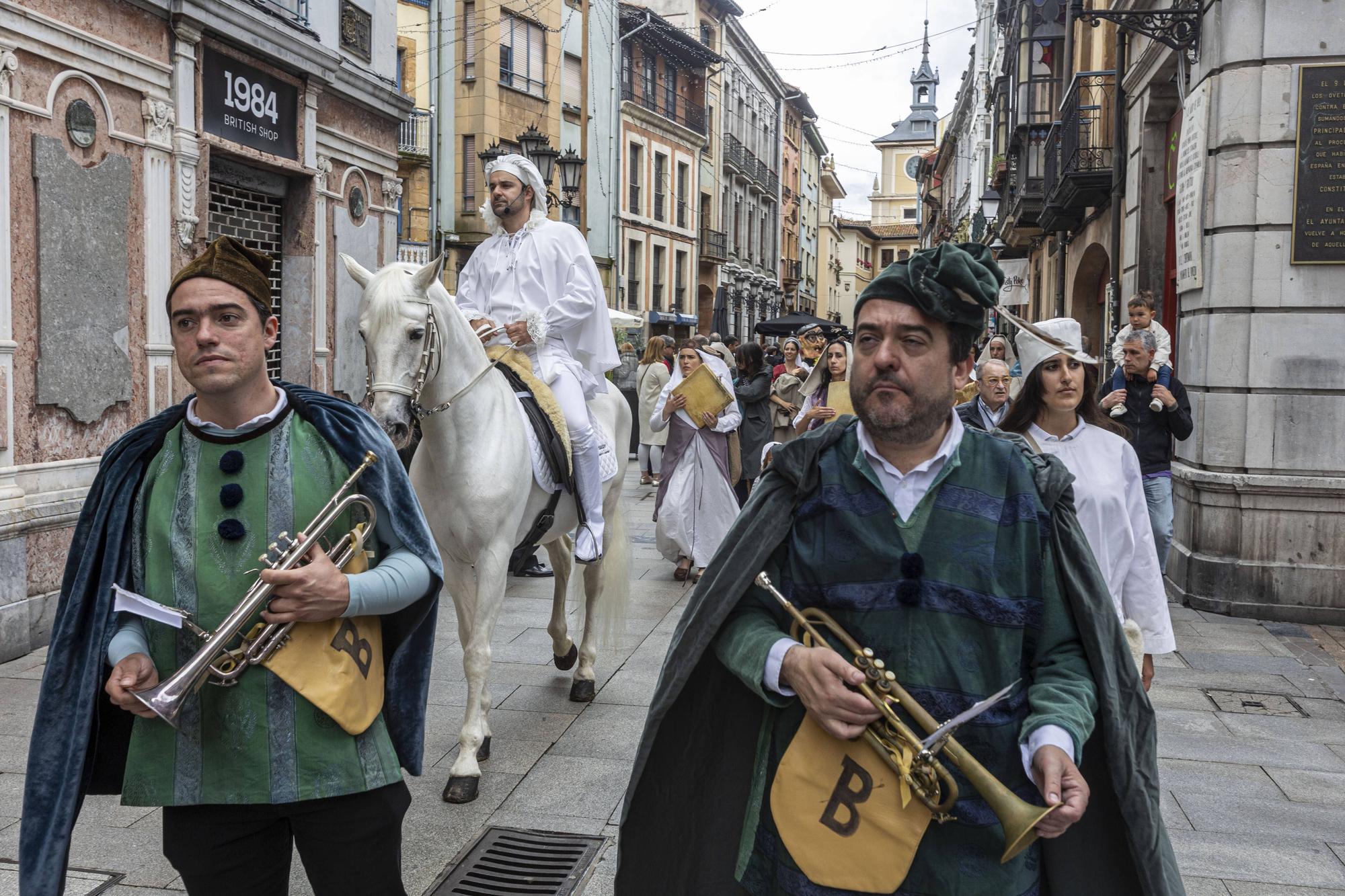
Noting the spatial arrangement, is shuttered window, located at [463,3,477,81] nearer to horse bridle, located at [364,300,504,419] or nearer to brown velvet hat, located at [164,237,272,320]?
horse bridle, located at [364,300,504,419]

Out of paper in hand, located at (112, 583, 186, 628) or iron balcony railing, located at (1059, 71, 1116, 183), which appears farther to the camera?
iron balcony railing, located at (1059, 71, 1116, 183)

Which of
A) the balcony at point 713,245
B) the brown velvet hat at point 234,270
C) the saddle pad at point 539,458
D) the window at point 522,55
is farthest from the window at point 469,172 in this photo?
the brown velvet hat at point 234,270

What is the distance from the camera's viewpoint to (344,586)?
7.73 ft

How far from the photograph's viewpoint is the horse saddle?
559 cm

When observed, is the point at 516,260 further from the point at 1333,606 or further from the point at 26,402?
the point at 1333,606

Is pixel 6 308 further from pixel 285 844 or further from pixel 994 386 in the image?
pixel 994 386

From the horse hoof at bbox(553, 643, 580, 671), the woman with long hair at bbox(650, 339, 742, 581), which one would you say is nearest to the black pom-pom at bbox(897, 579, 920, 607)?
the horse hoof at bbox(553, 643, 580, 671)

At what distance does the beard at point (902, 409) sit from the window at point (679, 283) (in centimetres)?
3951

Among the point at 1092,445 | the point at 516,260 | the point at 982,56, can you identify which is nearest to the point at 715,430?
the point at 516,260

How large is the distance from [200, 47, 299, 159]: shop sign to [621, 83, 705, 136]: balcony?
90.6ft

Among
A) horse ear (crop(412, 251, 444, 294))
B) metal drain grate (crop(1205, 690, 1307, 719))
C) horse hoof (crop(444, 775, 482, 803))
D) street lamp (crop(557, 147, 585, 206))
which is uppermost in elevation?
street lamp (crop(557, 147, 585, 206))

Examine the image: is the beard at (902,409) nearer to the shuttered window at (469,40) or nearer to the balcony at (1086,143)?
the balcony at (1086,143)

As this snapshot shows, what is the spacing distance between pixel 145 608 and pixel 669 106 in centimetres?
4015

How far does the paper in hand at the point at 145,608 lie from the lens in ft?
7.46
